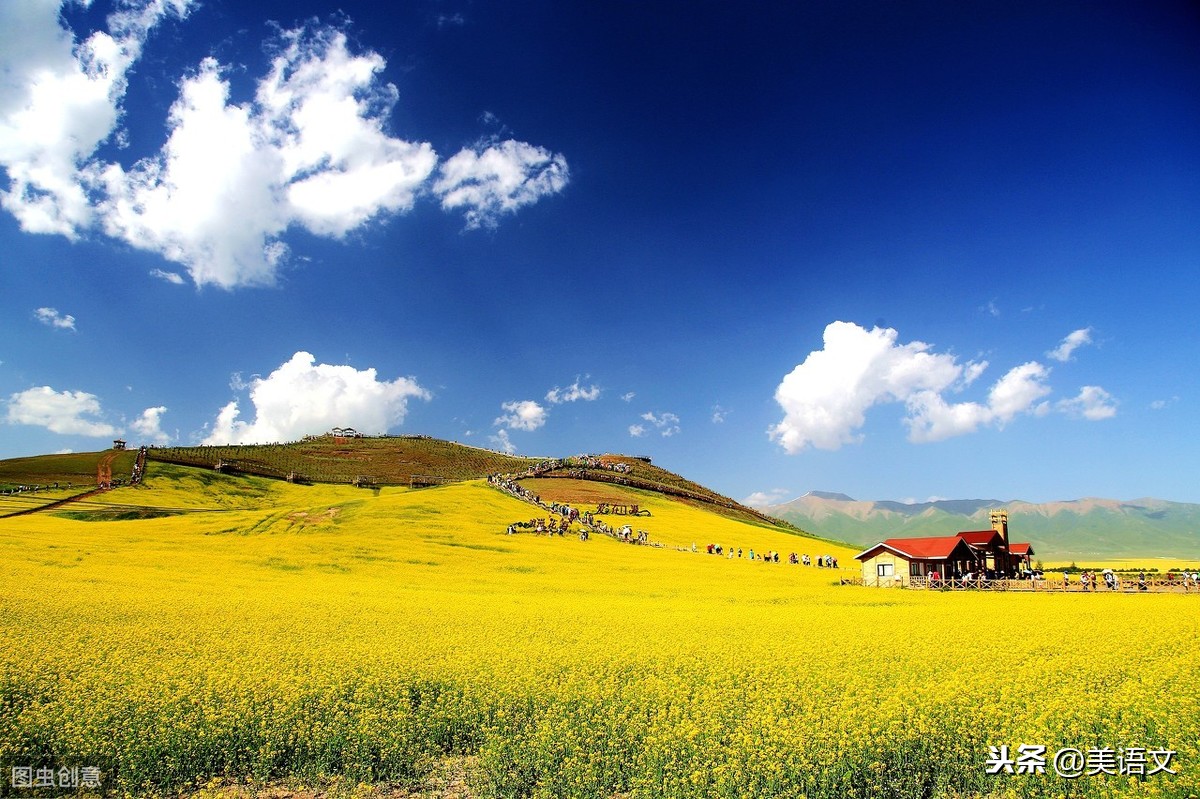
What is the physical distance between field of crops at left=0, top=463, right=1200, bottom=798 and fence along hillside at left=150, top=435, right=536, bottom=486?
68.1 metres

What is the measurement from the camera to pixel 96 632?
2006 centimetres

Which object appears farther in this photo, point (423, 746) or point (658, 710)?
point (658, 710)

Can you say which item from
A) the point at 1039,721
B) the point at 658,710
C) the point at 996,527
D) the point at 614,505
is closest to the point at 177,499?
the point at 614,505

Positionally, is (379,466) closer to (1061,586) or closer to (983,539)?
(983,539)

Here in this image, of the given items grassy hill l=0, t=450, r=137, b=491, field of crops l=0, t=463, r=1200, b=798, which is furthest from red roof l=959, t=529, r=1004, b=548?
grassy hill l=0, t=450, r=137, b=491

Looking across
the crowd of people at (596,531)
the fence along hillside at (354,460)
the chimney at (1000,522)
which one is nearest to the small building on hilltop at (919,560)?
the chimney at (1000,522)

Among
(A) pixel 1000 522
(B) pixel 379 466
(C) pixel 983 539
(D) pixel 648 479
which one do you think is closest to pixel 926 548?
(C) pixel 983 539

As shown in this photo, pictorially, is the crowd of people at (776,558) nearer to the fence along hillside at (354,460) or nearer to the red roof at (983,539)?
the red roof at (983,539)

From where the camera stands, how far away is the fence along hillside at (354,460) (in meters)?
96.7

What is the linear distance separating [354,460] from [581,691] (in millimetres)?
111887

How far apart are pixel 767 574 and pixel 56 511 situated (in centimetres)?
6442

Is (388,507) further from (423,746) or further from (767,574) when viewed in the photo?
(423,746)

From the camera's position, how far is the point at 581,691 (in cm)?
1535

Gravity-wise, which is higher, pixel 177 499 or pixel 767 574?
pixel 177 499
